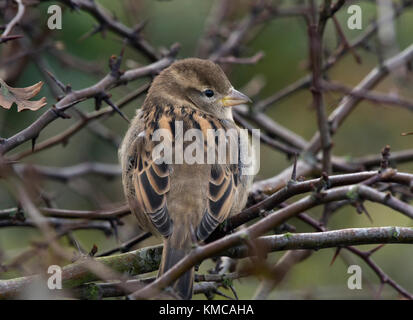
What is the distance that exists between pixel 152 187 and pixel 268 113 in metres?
4.50

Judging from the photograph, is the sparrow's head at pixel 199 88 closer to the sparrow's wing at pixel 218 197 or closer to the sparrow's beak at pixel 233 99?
the sparrow's beak at pixel 233 99

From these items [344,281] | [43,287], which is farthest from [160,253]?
[344,281]

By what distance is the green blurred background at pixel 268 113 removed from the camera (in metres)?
6.79

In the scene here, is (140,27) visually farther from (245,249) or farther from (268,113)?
(268,113)

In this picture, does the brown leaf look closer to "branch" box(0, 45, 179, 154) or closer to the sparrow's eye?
"branch" box(0, 45, 179, 154)

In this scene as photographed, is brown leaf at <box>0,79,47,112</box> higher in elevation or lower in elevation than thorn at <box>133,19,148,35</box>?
lower

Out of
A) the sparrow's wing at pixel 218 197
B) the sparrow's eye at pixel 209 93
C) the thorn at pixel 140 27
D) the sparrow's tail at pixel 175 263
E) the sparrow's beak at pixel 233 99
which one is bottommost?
the sparrow's tail at pixel 175 263

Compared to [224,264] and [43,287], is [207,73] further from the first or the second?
[43,287]

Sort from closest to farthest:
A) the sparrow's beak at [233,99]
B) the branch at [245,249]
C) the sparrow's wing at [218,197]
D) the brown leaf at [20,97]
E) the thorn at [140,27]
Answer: the branch at [245,249]
the brown leaf at [20,97]
the sparrow's wing at [218,197]
the thorn at [140,27]
the sparrow's beak at [233,99]

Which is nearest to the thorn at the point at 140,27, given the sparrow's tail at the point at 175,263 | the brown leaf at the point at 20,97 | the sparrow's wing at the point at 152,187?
the sparrow's wing at the point at 152,187

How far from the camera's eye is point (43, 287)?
304 cm

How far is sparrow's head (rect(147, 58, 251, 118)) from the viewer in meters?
5.19

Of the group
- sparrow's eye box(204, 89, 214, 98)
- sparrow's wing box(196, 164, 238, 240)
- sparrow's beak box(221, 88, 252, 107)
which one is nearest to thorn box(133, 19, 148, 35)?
sparrow's eye box(204, 89, 214, 98)
